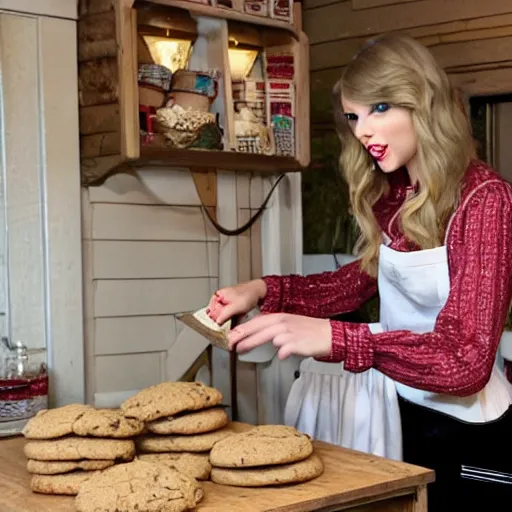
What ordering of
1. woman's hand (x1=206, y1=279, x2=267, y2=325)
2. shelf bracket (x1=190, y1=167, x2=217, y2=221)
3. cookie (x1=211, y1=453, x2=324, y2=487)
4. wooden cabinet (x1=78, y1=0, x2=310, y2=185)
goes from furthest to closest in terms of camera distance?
shelf bracket (x1=190, y1=167, x2=217, y2=221) < wooden cabinet (x1=78, y1=0, x2=310, y2=185) < woman's hand (x1=206, y1=279, x2=267, y2=325) < cookie (x1=211, y1=453, x2=324, y2=487)

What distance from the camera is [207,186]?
2.64 metres

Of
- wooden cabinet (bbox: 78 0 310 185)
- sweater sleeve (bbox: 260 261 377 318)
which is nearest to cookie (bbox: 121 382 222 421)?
sweater sleeve (bbox: 260 261 377 318)

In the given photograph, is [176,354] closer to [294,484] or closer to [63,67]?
[63,67]

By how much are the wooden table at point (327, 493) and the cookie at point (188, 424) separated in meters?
0.14

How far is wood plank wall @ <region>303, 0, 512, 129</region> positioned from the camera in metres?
3.16

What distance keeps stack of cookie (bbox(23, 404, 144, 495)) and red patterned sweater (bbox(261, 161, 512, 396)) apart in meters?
0.43

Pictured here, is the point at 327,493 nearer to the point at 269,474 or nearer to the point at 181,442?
the point at 269,474

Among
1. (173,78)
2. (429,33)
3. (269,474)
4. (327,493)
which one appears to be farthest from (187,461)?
(429,33)

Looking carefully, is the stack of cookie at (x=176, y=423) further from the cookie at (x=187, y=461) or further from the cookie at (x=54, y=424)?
the cookie at (x=54, y=424)

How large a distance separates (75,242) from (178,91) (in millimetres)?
470

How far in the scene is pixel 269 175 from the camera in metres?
2.79

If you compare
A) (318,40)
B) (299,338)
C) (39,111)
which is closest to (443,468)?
(299,338)

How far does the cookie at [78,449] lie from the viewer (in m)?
1.59

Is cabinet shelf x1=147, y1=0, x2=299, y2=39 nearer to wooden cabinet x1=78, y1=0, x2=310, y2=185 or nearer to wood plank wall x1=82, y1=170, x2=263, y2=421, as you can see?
wooden cabinet x1=78, y1=0, x2=310, y2=185
